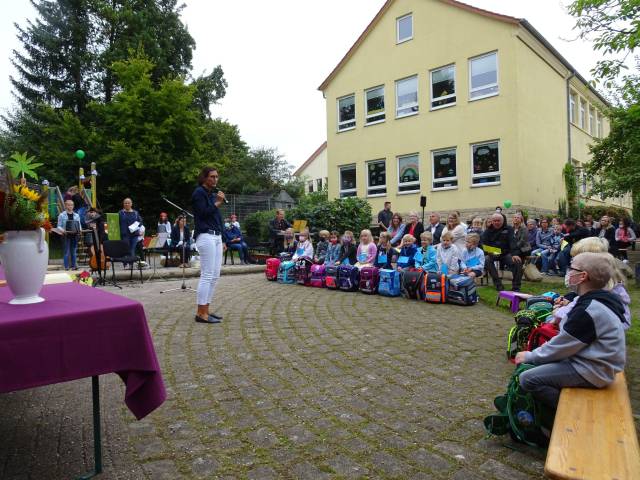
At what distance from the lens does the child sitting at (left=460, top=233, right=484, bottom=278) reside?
355 inches

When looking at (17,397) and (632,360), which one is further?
(632,360)

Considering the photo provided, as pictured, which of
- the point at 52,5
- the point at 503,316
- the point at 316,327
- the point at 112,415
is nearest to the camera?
the point at 112,415

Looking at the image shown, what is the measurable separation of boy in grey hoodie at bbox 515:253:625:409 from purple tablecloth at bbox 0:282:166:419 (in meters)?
2.31

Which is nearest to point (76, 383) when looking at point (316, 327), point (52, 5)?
point (316, 327)

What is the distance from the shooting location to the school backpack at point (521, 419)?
2.99m

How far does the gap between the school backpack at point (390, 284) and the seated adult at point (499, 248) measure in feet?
6.84

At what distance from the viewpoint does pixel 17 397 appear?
3.89 m

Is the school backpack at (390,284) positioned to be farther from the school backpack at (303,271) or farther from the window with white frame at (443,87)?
the window with white frame at (443,87)

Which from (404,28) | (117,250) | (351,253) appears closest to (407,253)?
(351,253)

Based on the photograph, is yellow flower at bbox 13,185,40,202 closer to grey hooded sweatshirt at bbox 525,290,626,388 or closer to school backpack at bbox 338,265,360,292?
grey hooded sweatshirt at bbox 525,290,626,388

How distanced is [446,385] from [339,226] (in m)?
13.5

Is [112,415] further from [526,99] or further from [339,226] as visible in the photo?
[526,99]

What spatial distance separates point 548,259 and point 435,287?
6841mm

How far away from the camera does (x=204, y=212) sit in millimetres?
6133
